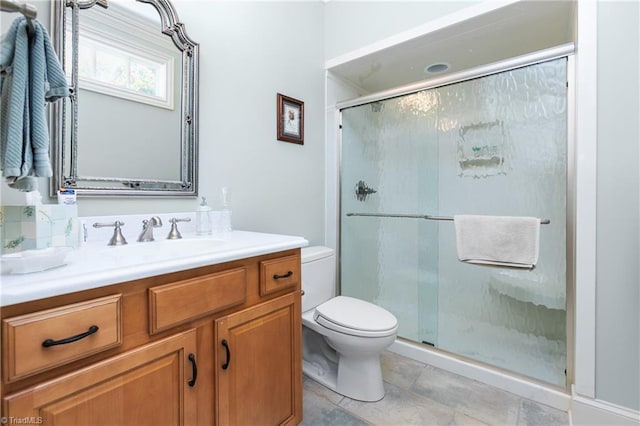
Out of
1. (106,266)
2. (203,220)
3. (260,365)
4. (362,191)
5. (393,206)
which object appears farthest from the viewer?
(362,191)

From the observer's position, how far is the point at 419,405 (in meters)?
1.53

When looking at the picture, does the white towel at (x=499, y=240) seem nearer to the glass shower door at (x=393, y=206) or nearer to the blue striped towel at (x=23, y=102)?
the glass shower door at (x=393, y=206)

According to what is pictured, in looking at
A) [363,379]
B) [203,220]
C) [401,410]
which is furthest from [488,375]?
[203,220]

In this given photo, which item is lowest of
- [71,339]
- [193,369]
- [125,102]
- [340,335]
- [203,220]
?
[340,335]

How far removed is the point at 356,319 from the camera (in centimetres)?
155

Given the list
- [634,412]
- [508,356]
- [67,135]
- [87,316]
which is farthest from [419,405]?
[67,135]

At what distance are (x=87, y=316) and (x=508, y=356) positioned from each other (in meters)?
2.02

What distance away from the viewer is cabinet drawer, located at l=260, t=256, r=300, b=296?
1.12 metres

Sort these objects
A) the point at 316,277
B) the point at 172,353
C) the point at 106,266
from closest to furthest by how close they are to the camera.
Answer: the point at 106,266, the point at 172,353, the point at 316,277

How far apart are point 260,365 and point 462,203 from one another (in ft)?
4.94

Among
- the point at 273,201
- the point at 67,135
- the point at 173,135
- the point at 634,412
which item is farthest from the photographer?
the point at 273,201

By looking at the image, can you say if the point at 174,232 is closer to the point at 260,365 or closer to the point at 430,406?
the point at 260,365

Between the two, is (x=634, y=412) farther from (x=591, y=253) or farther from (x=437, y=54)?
(x=437, y=54)

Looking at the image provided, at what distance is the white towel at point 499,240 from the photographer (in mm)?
1529
